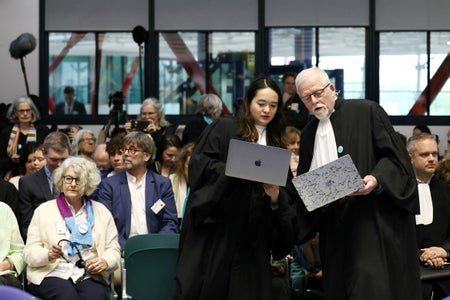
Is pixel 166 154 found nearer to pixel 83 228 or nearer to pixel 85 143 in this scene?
pixel 85 143

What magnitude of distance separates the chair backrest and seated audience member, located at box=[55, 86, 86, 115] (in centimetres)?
868

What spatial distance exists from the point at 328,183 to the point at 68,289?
219 centimetres

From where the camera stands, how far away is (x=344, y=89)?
14.9 meters

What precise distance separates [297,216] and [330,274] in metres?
0.40

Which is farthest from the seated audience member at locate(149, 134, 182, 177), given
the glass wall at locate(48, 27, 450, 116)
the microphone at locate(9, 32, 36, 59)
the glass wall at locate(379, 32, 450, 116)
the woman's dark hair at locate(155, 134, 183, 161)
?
the glass wall at locate(379, 32, 450, 116)

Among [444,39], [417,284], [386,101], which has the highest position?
[444,39]

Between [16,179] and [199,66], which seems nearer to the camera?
[16,179]

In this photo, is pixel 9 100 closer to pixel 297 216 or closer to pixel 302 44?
pixel 302 44

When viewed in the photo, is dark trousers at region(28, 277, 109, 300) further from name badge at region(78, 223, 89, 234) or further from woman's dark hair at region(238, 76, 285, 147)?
woman's dark hair at region(238, 76, 285, 147)

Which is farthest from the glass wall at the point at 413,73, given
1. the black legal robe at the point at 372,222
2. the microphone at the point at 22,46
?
the black legal robe at the point at 372,222

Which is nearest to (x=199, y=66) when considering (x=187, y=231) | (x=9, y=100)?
(x=9, y=100)

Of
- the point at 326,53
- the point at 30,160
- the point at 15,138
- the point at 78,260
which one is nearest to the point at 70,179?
the point at 78,260

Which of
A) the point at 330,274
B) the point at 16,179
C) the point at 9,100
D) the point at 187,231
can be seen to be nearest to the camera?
the point at 330,274

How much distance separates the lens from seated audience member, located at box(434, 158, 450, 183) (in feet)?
25.2
